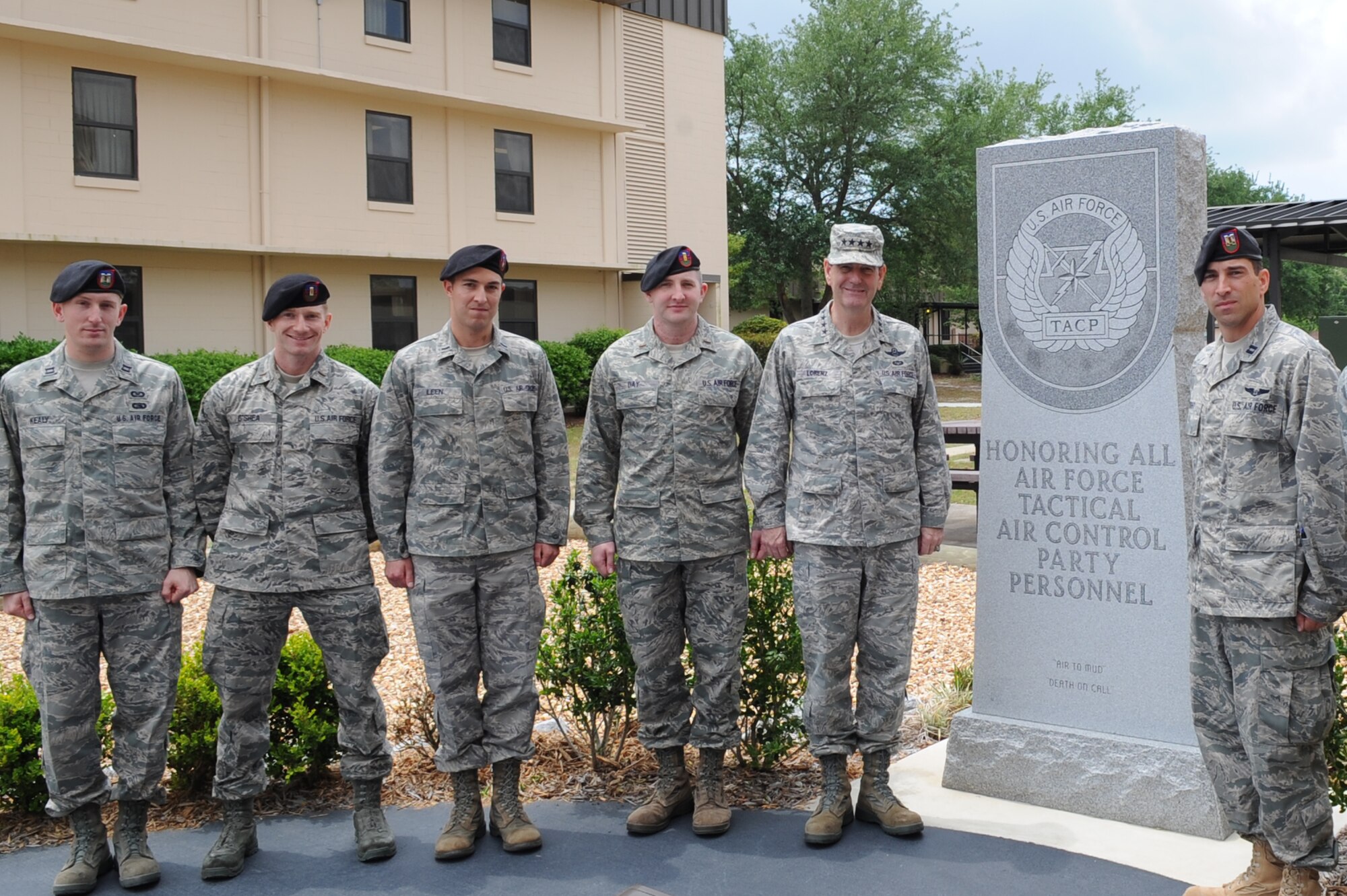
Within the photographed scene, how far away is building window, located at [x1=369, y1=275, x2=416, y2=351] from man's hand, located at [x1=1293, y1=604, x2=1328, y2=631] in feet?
61.9

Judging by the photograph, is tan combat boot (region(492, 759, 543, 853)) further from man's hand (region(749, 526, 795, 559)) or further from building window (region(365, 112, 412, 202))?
building window (region(365, 112, 412, 202))

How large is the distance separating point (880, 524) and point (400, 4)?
61.4ft

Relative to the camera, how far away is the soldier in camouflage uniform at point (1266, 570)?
12.0 feet

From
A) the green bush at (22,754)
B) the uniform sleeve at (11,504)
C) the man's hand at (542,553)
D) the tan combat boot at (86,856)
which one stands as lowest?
the tan combat boot at (86,856)

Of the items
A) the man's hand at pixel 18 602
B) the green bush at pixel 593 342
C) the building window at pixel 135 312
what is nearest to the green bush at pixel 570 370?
the green bush at pixel 593 342

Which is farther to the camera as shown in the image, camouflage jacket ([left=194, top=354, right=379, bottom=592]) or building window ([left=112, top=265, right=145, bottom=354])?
building window ([left=112, top=265, right=145, bottom=354])

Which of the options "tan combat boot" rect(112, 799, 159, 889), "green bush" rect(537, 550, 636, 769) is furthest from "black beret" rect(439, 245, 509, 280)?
"tan combat boot" rect(112, 799, 159, 889)

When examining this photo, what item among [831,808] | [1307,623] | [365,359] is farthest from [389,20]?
[1307,623]

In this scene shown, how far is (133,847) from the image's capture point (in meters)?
4.45

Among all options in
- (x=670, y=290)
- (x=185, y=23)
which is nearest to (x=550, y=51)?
(x=185, y=23)

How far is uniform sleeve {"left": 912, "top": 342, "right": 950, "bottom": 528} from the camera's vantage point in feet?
15.7

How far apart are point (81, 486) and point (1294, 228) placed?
1372 cm

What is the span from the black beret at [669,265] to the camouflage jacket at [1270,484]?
1914mm

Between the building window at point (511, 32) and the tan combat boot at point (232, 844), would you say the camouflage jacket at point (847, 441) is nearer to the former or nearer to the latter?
the tan combat boot at point (232, 844)
